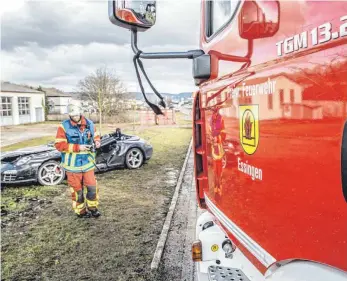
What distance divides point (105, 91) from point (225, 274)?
117 ft

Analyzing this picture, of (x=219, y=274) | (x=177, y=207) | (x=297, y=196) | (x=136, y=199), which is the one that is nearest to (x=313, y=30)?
(x=297, y=196)

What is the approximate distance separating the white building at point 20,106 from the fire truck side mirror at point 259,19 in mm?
35552

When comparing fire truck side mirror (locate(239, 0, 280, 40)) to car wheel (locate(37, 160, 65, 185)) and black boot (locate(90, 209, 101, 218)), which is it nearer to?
black boot (locate(90, 209, 101, 218))

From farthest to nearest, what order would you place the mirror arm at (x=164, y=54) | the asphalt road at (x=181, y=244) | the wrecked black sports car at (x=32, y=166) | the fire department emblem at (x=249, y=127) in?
the wrecked black sports car at (x=32, y=166)
the asphalt road at (x=181, y=244)
the mirror arm at (x=164, y=54)
the fire department emblem at (x=249, y=127)

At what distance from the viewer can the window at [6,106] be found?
3435cm

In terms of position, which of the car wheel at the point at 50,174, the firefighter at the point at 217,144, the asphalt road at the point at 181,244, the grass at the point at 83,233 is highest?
the firefighter at the point at 217,144

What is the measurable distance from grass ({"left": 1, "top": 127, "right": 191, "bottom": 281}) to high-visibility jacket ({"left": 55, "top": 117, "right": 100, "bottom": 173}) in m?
0.81

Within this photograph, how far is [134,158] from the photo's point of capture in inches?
368

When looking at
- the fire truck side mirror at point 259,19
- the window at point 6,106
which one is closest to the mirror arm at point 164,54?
the fire truck side mirror at point 259,19

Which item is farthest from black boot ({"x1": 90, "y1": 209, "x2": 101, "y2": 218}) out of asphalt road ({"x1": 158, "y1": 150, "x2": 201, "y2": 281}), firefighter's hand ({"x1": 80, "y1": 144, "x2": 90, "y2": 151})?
asphalt road ({"x1": 158, "y1": 150, "x2": 201, "y2": 281})

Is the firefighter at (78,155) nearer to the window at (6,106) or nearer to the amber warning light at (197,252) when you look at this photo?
the amber warning light at (197,252)

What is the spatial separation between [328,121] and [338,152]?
0.34ft

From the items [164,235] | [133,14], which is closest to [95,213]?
[164,235]

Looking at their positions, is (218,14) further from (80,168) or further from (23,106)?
(23,106)
